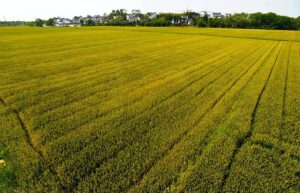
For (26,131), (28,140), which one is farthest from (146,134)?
(26,131)

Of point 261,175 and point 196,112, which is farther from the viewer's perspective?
point 196,112

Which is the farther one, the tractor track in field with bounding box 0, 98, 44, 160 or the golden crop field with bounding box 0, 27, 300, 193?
the tractor track in field with bounding box 0, 98, 44, 160

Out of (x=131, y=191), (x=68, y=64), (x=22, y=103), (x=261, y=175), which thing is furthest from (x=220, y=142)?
(x=68, y=64)

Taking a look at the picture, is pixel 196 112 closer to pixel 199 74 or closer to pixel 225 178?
pixel 225 178

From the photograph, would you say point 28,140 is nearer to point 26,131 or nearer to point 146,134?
point 26,131

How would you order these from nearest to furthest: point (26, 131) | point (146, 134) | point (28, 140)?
point (28, 140)
point (26, 131)
point (146, 134)

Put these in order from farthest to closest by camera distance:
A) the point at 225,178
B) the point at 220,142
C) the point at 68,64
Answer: the point at 68,64
the point at 220,142
the point at 225,178

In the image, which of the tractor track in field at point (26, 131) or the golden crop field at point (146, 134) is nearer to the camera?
the golden crop field at point (146, 134)

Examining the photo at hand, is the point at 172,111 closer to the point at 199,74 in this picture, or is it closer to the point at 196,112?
the point at 196,112

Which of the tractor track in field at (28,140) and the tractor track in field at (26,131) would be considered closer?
the tractor track in field at (28,140)

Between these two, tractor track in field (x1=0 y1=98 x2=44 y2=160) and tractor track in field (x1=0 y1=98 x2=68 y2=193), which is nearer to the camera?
tractor track in field (x1=0 y1=98 x2=68 y2=193)

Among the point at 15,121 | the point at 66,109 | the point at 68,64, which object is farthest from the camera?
the point at 68,64
